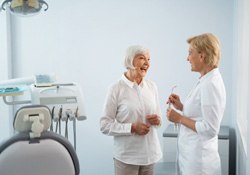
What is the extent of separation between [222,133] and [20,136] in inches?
83.1

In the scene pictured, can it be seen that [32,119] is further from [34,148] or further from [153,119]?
[153,119]

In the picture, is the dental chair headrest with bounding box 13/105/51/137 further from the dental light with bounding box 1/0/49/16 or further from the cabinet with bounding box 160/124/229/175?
the cabinet with bounding box 160/124/229/175

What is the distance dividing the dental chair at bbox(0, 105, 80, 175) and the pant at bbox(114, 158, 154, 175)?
73 centimetres

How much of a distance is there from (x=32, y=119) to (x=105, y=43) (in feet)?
7.47

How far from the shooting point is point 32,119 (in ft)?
5.59

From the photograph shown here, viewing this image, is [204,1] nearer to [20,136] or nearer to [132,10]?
[132,10]

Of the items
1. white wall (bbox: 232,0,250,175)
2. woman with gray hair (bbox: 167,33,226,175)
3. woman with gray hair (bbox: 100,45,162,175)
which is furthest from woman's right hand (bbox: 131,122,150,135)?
white wall (bbox: 232,0,250,175)

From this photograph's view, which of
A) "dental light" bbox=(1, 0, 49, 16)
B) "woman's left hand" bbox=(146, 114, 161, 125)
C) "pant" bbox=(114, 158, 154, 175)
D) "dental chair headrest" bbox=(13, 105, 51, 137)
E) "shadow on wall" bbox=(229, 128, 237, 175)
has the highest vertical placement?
"dental light" bbox=(1, 0, 49, 16)

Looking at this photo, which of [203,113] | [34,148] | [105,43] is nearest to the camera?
[34,148]

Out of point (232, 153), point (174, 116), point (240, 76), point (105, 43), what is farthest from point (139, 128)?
point (105, 43)

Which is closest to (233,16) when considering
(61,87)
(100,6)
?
(100,6)

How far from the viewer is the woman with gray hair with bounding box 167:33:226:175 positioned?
205 cm

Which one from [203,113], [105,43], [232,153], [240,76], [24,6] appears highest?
[24,6]

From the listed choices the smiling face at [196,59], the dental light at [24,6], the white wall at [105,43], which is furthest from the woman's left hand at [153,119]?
the white wall at [105,43]
